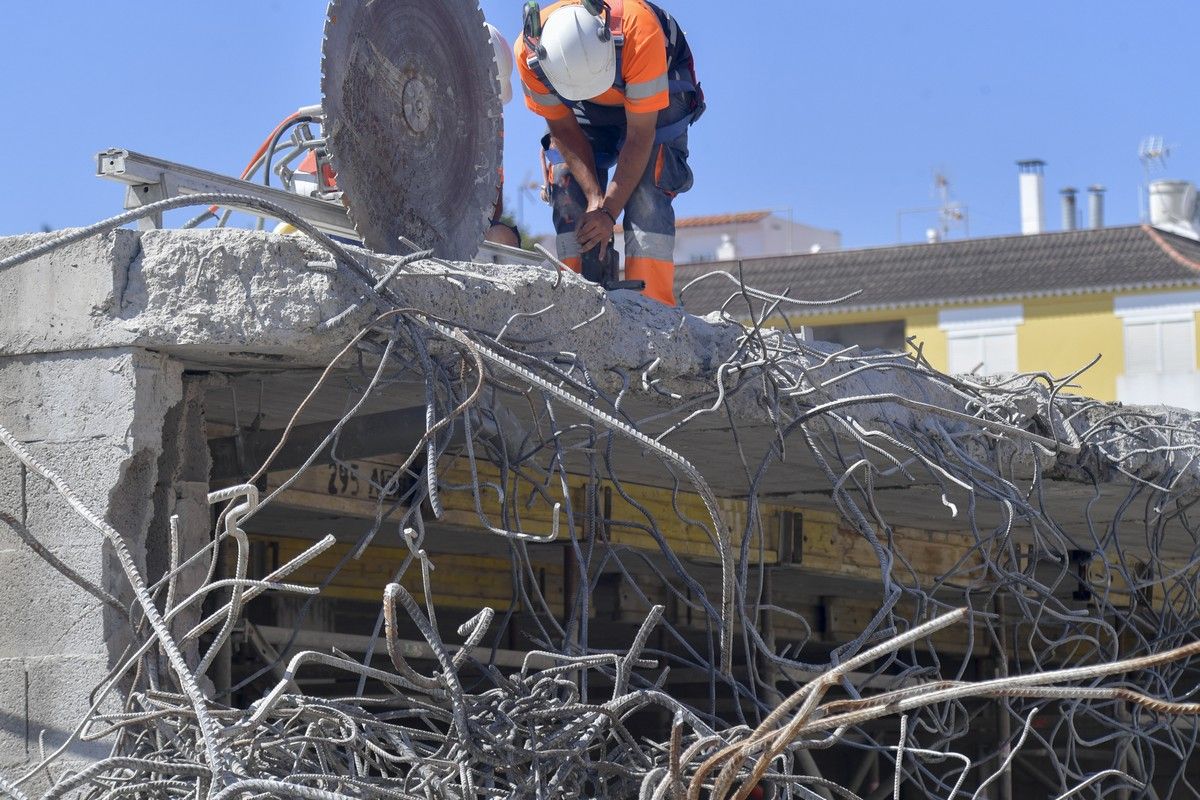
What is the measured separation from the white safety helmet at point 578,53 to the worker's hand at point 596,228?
430 mm

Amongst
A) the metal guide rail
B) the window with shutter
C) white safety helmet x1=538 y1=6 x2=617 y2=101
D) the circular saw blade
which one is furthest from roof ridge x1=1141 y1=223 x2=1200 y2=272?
the metal guide rail

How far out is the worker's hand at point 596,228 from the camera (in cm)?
647

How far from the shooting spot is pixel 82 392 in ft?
13.7

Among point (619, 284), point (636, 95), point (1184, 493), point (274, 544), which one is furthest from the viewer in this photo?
point (274, 544)

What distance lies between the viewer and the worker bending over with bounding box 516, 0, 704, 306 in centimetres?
634

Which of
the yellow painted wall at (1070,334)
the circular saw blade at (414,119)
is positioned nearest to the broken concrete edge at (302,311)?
the circular saw blade at (414,119)

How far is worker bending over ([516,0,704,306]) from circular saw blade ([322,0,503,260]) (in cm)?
44

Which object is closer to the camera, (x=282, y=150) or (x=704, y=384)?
(x=704, y=384)

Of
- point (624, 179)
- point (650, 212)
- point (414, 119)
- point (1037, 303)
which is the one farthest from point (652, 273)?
point (1037, 303)

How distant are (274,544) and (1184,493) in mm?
3820

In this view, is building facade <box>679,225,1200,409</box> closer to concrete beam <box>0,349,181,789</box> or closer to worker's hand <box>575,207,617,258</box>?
worker's hand <box>575,207,617,258</box>

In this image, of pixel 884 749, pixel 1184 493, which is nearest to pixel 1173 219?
pixel 1184 493

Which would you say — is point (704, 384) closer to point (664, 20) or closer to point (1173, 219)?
point (664, 20)

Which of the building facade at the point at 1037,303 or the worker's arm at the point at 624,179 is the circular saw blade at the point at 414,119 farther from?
the building facade at the point at 1037,303
